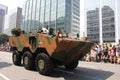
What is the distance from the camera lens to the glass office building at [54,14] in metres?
81.6

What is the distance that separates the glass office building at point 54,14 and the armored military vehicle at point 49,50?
201ft

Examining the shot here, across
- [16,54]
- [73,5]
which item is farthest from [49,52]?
[73,5]

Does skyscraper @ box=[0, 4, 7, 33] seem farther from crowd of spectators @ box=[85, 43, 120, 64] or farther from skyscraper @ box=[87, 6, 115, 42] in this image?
crowd of spectators @ box=[85, 43, 120, 64]

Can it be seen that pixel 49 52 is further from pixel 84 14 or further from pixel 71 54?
pixel 84 14

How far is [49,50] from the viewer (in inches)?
354

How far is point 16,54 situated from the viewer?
12523 millimetres

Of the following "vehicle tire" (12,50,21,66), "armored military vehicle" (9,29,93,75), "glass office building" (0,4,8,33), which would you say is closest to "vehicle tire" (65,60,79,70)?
"armored military vehicle" (9,29,93,75)

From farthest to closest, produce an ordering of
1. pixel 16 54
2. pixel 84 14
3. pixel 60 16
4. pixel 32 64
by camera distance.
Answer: pixel 60 16 → pixel 84 14 → pixel 16 54 → pixel 32 64

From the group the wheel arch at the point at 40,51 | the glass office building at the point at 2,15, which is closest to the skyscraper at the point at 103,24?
the wheel arch at the point at 40,51

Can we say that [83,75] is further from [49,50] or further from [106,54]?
[106,54]

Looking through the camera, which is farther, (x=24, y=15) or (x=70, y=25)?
(x=24, y=15)

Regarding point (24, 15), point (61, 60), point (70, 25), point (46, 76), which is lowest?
point (46, 76)

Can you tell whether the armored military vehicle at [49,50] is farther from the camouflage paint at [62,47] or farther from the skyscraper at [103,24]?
the skyscraper at [103,24]

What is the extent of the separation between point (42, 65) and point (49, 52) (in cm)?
81
